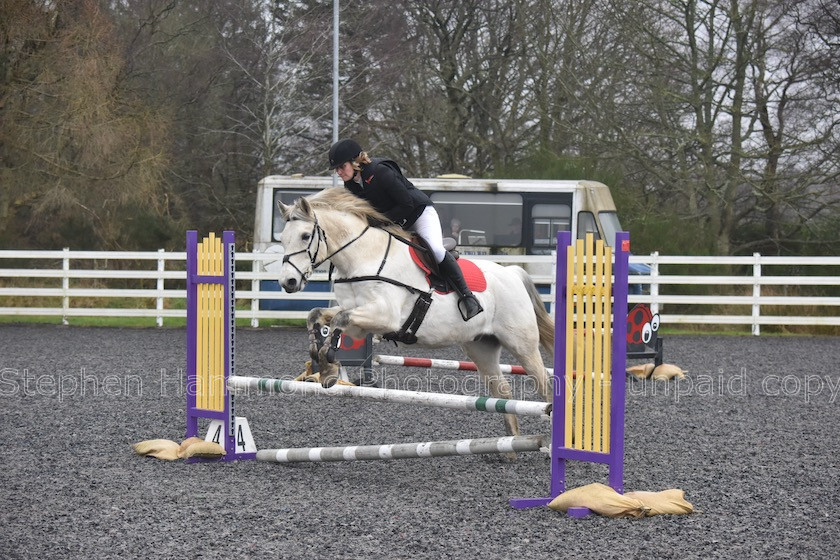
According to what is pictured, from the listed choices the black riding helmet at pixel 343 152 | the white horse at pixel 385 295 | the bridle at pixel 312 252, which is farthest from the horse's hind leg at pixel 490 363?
the black riding helmet at pixel 343 152

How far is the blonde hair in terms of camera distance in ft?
19.3

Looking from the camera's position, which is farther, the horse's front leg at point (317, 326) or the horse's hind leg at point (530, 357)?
the horse's hind leg at point (530, 357)

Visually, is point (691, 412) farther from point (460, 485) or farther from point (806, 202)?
point (806, 202)

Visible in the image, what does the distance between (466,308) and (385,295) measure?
1.70 ft

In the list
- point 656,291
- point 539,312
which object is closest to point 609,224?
point 656,291

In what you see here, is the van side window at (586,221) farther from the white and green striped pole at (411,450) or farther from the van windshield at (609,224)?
the white and green striped pole at (411,450)

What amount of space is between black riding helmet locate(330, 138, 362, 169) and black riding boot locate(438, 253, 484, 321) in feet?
2.83

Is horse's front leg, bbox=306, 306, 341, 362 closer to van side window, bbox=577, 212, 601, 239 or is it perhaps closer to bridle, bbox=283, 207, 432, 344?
bridle, bbox=283, 207, 432, 344

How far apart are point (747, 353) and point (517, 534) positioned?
9788mm

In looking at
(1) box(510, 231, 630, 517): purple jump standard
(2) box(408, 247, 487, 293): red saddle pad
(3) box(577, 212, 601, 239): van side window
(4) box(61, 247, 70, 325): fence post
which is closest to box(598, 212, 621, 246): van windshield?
(3) box(577, 212, 601, 239): van side window

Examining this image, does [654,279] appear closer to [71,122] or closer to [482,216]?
[482,216]

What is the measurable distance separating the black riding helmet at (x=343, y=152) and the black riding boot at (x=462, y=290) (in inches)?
33.9

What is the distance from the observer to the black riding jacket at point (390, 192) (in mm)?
6016

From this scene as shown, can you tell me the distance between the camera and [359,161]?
593cm
